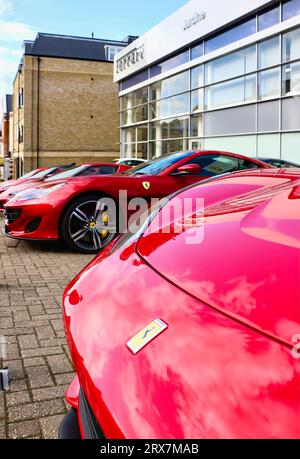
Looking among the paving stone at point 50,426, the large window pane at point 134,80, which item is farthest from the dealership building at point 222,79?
the paving stone at point 50,426

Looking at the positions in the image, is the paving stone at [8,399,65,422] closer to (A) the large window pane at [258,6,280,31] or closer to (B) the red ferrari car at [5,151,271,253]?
(B) the red ferrari car at [5,151,271,253]

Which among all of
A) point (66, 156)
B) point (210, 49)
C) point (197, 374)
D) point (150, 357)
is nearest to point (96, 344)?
point (150, 357)

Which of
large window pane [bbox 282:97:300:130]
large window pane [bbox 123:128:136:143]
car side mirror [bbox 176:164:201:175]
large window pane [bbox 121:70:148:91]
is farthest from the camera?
large window pane [bbox 123:128:136:143]

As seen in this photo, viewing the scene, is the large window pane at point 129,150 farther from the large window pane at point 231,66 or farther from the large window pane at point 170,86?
the large window pane at point 231,66

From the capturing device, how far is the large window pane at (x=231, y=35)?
14.2m

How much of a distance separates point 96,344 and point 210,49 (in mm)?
16804

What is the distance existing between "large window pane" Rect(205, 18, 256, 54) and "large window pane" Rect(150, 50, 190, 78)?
5.75 ft

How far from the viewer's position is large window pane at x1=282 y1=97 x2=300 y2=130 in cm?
1259

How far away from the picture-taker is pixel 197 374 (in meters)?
0.92

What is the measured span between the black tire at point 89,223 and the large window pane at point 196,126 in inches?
465

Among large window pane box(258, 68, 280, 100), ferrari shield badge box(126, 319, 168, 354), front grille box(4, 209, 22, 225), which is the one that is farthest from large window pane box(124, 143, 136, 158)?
ferrari shield badge box(126, 319, 168, 354)

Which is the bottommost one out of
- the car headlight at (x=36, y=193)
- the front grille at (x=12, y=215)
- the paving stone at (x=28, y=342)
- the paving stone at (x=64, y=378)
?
the paving stone at (x=64, y=378)

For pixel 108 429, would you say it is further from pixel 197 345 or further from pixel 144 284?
pixel 144 284

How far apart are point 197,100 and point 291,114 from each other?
5.44m
